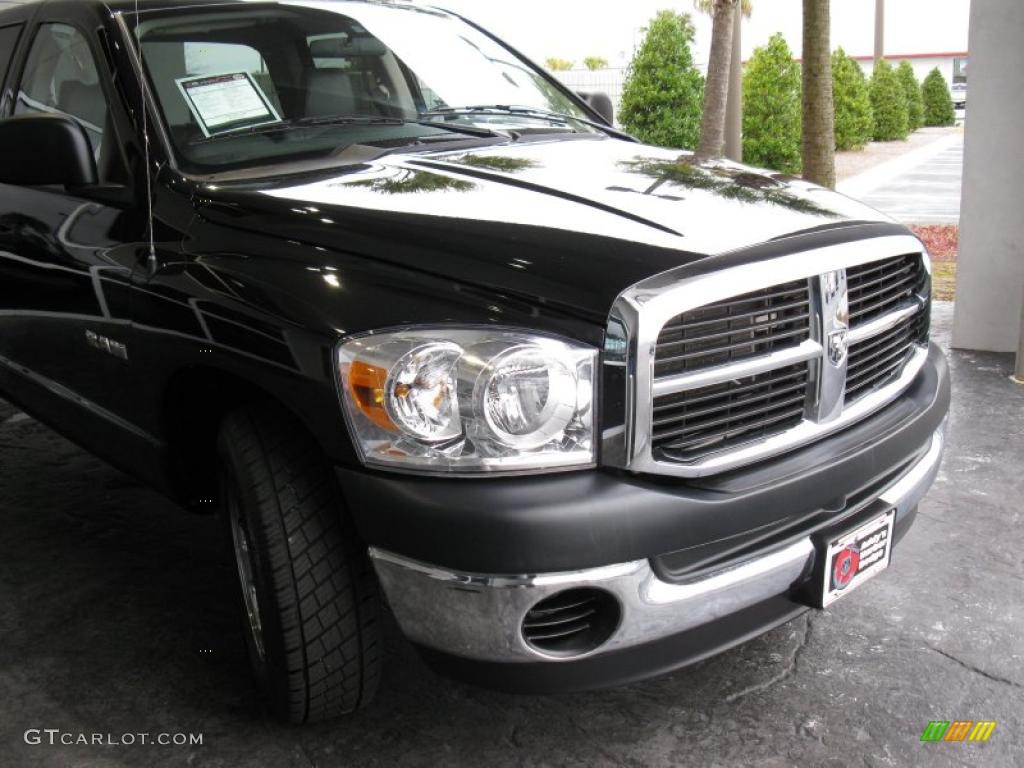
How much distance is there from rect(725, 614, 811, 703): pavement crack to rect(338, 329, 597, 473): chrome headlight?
1022 mm

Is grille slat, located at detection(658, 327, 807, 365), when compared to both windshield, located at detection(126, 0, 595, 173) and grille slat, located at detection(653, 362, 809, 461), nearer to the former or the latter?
grille slat, located at detection(653, 362, 809, 461)

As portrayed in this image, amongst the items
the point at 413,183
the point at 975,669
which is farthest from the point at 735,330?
the point at 975,669

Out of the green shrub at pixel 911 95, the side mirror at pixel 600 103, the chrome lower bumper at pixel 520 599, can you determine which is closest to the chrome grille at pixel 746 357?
the chrome lower bumper at pixel 520 599

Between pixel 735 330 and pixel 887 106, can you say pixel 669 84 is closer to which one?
pixel 887 106

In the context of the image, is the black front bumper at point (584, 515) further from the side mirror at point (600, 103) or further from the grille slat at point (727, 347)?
the side mirror at point (600, 103)

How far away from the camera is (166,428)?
2678mm

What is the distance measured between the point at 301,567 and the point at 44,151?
130 cm

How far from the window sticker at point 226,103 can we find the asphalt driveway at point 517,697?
4.42ft

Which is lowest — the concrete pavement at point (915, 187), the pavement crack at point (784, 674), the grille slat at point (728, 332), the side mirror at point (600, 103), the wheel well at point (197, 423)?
the pavement crack at point (784, 674)

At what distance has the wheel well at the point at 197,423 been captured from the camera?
8.07ft

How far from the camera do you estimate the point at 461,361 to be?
1.95m

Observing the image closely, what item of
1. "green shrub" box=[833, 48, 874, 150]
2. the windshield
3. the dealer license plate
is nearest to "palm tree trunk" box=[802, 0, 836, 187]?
the windshield

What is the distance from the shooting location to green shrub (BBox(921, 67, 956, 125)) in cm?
3356

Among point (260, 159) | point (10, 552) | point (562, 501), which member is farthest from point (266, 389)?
point (10, 552)
